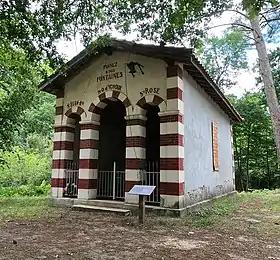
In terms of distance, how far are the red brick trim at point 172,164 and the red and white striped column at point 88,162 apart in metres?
2.66

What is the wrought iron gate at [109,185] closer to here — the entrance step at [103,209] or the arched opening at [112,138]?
the arched opening at [112,138]

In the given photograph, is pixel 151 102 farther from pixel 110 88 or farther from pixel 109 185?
pixel 109 185

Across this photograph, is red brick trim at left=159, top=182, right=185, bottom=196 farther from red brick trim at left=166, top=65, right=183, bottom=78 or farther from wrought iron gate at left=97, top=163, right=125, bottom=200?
red brick trim at left=166, top=65, right=183, bottom=78

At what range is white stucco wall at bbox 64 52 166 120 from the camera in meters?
8.94

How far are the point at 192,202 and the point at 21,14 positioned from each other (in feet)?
22.1

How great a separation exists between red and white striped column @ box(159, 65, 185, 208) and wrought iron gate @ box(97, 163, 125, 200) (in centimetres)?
234

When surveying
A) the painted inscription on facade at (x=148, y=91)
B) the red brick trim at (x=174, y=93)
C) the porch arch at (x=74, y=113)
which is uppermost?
the painted inscription on facade at (x=148, y=91)

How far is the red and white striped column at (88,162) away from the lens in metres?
9.64

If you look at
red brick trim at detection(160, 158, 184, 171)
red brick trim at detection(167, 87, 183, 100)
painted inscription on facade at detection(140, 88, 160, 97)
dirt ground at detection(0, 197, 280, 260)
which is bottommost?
dirt ground at detection(0, 197, 280, 260)

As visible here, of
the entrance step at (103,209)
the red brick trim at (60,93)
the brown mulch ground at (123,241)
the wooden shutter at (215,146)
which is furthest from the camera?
the wooden shutter at (215,146)

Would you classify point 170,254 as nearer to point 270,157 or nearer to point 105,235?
point 105,235

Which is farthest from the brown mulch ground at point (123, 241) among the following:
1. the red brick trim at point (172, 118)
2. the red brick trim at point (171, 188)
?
the red brick trim at point (172, 118)

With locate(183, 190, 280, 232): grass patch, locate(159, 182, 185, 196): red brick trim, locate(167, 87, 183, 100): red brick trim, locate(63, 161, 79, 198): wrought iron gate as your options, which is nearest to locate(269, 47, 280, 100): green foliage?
locate(183, 190, 280, 232): grass patch

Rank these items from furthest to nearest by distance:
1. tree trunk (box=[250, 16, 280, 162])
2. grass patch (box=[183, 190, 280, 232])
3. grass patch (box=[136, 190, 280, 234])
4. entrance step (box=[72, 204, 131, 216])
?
tree trunk (box=[250, 16, 280, 162]) → entrance step (box=[72, 204, 131, 216]) → grass patch (box=[183, 190, 280, 232]) → grass patch (box=[136, 190, 280, 234])
